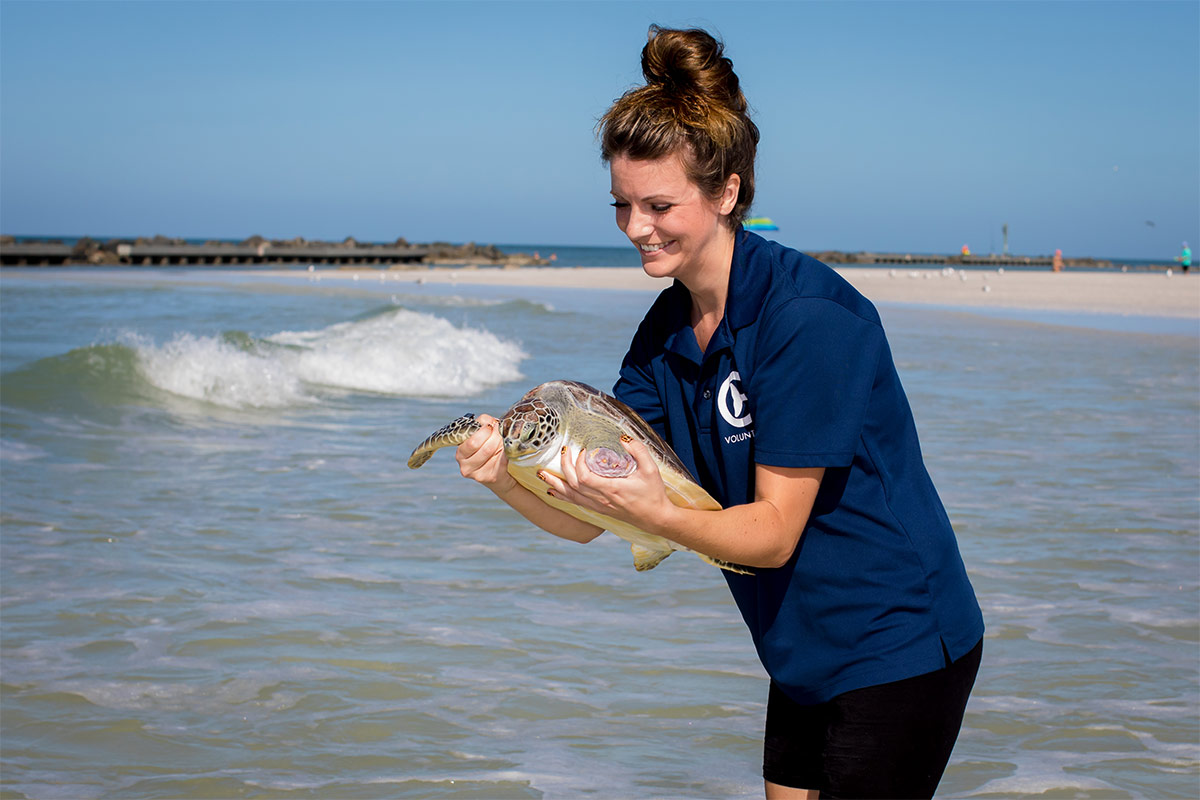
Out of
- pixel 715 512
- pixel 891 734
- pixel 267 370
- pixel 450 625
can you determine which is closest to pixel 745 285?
pixel 715 512

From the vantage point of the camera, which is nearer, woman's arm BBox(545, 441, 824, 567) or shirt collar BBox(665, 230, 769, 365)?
woman's arm BBox(545, 441, 824, 567)

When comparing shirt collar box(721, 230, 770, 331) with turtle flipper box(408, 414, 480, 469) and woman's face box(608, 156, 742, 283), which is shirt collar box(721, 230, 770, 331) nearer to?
woman's face box(608, 156, 742, 283)

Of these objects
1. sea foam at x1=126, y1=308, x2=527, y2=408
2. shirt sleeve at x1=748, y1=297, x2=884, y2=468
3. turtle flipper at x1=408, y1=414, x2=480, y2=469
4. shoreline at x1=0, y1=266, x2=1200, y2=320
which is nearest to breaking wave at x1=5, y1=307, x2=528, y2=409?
sea foam at x1=126, y1=308, x2=527, y2=408

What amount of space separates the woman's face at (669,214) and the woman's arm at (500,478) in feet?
1.26

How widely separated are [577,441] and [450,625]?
9.82 ft

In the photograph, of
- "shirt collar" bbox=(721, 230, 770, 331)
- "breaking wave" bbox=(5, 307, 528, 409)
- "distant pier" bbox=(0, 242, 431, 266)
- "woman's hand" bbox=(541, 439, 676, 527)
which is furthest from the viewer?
"distant pier" bbox=(0, 242, 431, 266)

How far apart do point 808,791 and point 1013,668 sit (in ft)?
8.21

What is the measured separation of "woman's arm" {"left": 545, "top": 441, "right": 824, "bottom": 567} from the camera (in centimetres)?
148

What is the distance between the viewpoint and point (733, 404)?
1.76m

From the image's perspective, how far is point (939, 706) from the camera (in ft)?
5.78

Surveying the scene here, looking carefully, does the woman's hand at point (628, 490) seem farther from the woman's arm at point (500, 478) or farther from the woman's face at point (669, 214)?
the woman's face at point (669, 214)

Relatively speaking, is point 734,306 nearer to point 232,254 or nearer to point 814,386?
point 814,386

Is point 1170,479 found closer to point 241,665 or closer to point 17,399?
point 241,665

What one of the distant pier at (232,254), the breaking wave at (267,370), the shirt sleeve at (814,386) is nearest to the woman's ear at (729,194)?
the shirt sleeve at (814,386)
